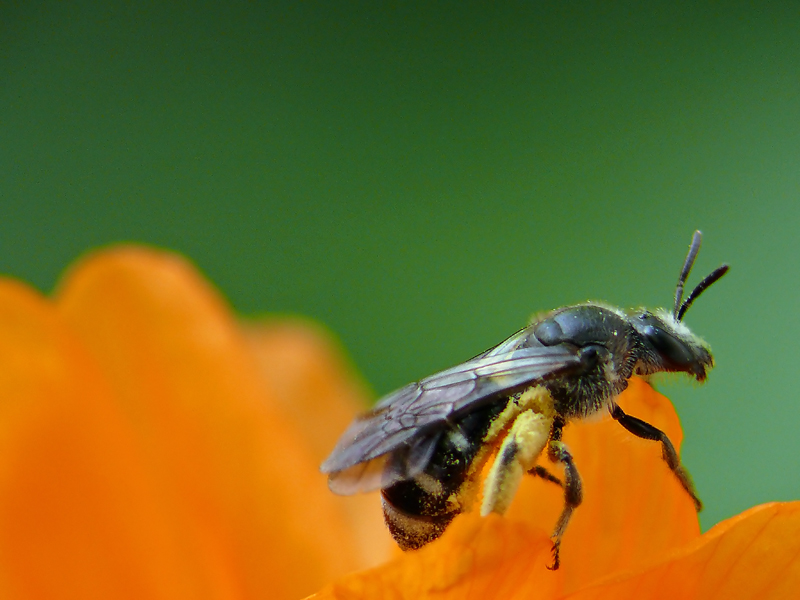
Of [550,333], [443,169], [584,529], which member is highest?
[443,169]

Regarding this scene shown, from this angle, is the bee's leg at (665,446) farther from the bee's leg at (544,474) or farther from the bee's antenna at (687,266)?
the bee's antenna at (687,266)

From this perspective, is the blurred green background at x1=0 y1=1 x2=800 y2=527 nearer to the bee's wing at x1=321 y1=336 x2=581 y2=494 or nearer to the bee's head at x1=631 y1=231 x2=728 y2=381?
the bee's head at x1=631 y1=231 x2=728 y2=381

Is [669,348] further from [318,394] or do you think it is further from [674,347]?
[318,394]

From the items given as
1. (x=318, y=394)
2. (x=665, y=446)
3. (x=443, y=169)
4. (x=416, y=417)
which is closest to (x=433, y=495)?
(x=416, y=417)

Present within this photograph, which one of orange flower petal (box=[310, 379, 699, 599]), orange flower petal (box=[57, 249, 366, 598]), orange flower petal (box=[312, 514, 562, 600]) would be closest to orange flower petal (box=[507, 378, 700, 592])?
orange flower petal (box=[310, 379, 699, 599])

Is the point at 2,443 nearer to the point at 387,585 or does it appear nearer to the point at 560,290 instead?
the point at 387,585

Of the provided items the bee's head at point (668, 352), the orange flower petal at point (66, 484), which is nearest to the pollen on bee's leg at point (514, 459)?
the bee's head at point (668, 352)
